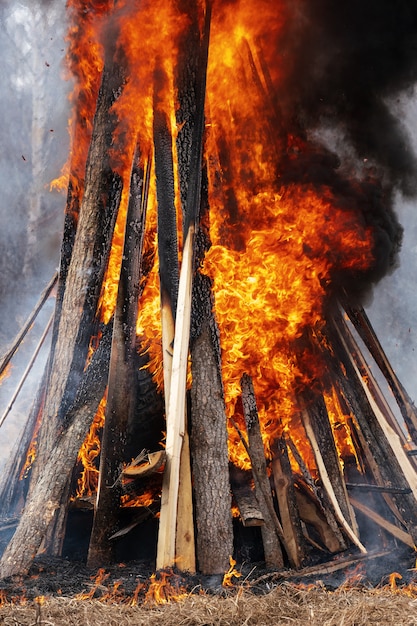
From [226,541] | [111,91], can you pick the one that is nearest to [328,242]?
[111,91]

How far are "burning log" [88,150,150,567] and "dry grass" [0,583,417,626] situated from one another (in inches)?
43.0

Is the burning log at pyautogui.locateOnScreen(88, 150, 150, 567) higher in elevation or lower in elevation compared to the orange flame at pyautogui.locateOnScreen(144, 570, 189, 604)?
higher

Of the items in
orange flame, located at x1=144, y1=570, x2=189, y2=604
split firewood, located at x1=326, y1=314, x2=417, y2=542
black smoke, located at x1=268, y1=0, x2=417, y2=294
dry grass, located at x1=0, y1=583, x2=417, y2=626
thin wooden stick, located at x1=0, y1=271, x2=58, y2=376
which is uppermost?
black smoke, located at x1=268, y1=0, x2=417, y2=294

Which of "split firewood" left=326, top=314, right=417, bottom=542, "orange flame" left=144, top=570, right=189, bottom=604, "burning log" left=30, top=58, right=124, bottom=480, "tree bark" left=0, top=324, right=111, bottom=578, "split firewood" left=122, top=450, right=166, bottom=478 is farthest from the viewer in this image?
"burning log" left=30, top=58, right=124, bottom=480

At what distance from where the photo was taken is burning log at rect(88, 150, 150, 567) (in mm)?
3967

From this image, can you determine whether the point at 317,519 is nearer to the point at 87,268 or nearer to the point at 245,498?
the point at 245,498

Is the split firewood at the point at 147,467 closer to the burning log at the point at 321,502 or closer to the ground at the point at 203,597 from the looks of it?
the ground at the point at 203,597

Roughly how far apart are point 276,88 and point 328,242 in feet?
8.86

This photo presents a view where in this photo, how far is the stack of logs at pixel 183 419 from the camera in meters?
3.85

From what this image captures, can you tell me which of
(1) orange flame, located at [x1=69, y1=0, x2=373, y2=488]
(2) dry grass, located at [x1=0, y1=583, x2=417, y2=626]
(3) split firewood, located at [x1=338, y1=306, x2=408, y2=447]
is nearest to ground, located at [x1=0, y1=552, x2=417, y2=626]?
(2) dry grass, located at [x1=0, y1=583, x2=417, y2=626]

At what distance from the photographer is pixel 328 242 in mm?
5883

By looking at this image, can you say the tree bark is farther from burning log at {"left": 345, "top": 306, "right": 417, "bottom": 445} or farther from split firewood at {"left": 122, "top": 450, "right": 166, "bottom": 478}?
burning log at {"left": 345, "top": 306, "right": 417, "bottom": 445}

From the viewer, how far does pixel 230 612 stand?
252 centimetres

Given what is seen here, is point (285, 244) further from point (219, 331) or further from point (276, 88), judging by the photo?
point (276, 88)
